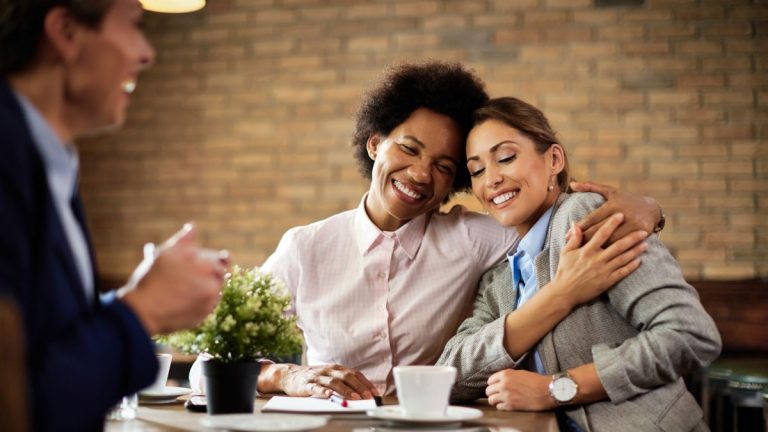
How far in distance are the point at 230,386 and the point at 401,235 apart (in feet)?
3.20

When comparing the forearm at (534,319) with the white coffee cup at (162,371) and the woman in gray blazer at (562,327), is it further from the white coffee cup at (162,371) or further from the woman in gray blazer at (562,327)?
the white coffee cup at (162,371)

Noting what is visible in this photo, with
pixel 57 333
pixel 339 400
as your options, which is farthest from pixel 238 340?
pixel 57 333

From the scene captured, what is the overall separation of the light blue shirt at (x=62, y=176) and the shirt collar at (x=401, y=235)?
4.41ft

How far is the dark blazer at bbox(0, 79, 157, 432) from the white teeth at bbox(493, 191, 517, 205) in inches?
50.5

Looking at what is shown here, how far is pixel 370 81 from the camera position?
15.9ft

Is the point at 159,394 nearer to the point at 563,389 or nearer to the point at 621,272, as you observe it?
the point at 563,389

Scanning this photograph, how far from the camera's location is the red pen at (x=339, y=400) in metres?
1.68

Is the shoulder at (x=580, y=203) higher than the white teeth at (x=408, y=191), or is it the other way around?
the white teeth at (x=408, y=191)

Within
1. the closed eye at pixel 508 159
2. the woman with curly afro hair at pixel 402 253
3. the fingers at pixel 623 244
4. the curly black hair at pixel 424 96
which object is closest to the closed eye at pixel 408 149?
the woman with curly afro hair at pixel 402 253

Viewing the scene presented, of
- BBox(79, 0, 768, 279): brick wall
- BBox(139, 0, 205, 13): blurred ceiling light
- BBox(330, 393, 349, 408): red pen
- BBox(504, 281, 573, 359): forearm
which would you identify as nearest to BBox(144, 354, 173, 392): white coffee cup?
BBox(330, 393, 349, 408): red pen

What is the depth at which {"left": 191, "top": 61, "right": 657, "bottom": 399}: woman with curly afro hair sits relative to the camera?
230 cm

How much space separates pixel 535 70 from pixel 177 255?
→ 4.26 m

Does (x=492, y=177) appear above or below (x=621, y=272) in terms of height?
above

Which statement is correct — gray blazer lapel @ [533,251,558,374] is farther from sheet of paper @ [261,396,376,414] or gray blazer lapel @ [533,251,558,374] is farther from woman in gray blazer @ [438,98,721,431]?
sheet of paper @ [261,396,376,414]
